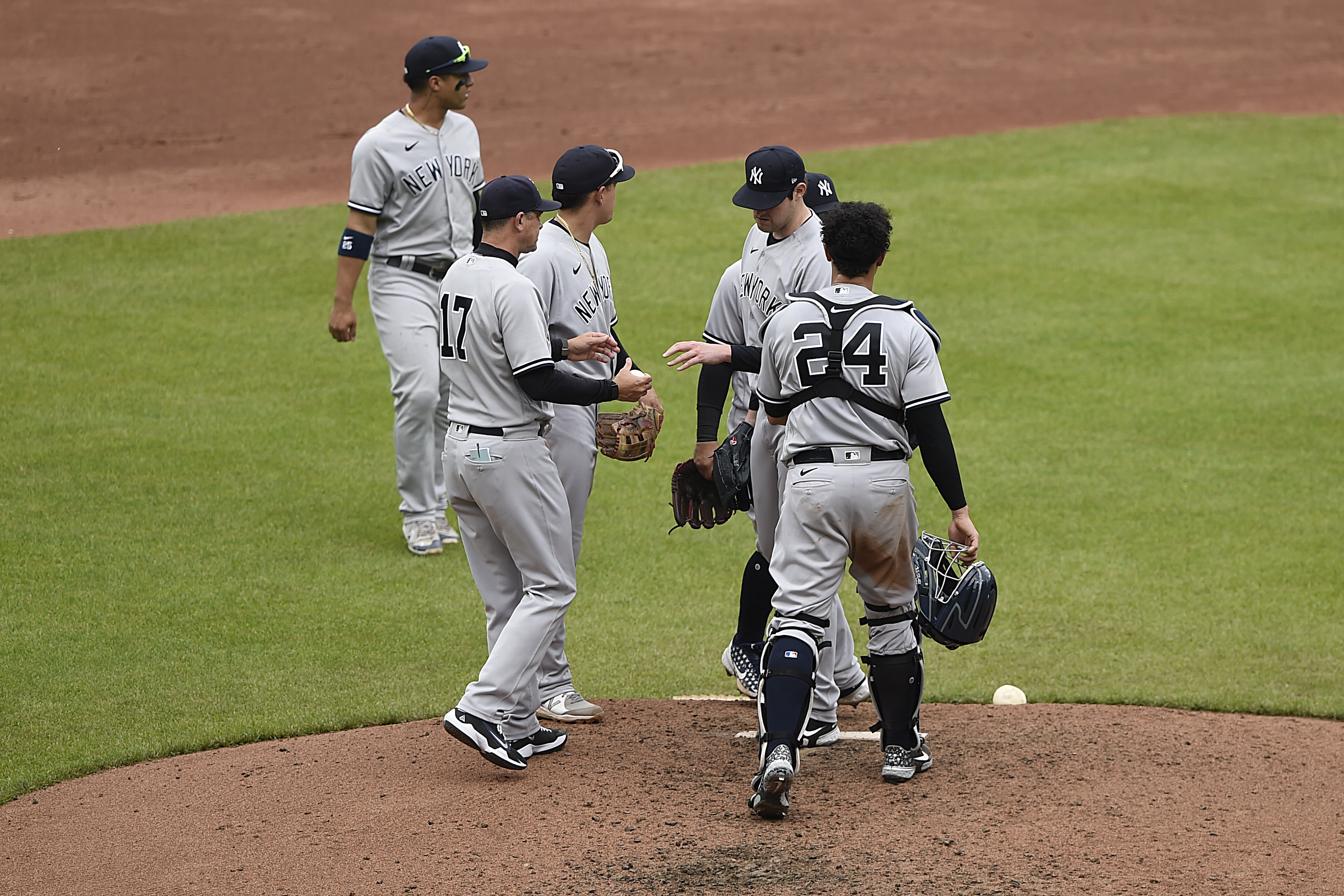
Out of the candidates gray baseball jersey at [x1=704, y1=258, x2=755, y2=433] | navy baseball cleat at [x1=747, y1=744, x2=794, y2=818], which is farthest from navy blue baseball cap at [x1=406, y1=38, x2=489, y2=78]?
navy baseball cleat at [x1=747, y1=744, x2=794, y2=818]

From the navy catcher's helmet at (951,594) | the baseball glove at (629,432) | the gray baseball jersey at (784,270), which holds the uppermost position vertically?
the gray baseball jersey at (784,270)

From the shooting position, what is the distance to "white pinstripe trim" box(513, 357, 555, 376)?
469cm

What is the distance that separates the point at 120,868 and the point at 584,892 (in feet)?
4.66

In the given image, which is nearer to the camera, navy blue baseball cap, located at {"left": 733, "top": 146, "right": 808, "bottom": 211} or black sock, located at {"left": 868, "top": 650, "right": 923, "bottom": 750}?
black sock, located at {"left": 868, "top": 650, "right": 923, "bottom": 750}

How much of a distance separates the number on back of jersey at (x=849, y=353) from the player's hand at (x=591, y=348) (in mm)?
739

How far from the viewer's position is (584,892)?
3.90 metres

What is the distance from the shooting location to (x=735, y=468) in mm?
5344

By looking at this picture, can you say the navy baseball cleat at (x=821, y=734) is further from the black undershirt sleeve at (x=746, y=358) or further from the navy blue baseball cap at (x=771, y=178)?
the navy blue baseball cap at (x=771, y=178)

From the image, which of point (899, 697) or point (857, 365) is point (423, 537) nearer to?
point (899, 697)

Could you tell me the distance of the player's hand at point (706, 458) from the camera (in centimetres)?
548

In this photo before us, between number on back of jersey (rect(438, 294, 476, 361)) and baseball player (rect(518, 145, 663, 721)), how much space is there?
0.35 metres

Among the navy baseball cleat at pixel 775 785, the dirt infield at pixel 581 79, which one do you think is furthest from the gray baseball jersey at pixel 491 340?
the dirt infield at pixel 581 79

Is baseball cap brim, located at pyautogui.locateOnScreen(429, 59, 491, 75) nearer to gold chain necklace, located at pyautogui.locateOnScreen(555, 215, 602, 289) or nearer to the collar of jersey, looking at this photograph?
gold chain necklace, located at pyautogui.locateOnScreen(555, 215, 602, 289)


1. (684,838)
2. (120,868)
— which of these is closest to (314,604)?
(120,868)
